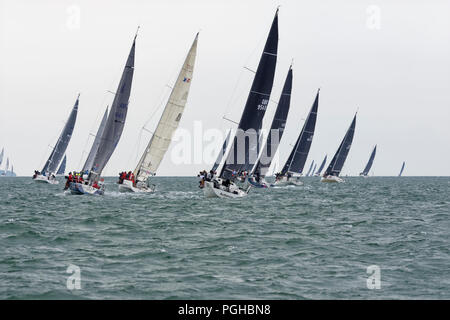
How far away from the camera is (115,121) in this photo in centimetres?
4138

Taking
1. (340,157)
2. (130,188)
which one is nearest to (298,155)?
(340,157)

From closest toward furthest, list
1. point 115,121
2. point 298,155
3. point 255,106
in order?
point 255,106
point 115,121
point 298,155

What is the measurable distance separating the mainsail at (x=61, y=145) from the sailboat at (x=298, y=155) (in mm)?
26551

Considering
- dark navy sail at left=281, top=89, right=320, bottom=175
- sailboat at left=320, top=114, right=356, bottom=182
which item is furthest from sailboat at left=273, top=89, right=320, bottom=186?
sailboat at left=320, top=114, right=356, bottom=182

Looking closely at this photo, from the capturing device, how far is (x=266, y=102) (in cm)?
4038

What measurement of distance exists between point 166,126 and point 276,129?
20.1m

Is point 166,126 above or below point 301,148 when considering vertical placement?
above

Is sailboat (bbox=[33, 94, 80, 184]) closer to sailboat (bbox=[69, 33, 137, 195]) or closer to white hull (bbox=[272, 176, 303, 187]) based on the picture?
white hull (bbox=[272, 176, 303, 187])

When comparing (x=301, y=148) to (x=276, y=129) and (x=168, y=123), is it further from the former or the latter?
(x=168, y=123)

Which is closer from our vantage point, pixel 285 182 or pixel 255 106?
pixel 255 106

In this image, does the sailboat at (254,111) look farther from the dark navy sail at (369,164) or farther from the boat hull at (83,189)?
the dark navy sail at (369,164)

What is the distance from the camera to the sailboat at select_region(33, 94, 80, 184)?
237 feet

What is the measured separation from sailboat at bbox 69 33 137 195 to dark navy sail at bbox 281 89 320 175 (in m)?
33.4

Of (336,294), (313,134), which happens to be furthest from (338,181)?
(336,294)
